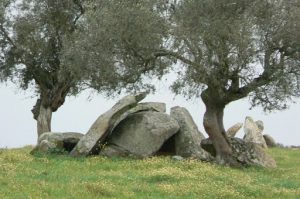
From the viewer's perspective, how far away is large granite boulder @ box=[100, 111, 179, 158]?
33647mm

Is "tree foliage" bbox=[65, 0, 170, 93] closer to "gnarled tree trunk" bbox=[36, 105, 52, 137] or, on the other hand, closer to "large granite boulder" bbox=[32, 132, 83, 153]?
"large granite boulder" bbox=[32, 132, 83, 153]

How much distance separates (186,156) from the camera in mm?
34125

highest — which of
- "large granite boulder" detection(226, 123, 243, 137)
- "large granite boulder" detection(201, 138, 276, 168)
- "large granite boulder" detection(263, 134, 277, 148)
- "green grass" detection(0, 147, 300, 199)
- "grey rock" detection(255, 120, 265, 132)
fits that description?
"grey rock" detection(255, 120, 265, 132)

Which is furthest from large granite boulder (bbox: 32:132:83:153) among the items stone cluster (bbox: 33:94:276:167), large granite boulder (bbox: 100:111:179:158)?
large granite boulder (bbox: 100:111:179:158)

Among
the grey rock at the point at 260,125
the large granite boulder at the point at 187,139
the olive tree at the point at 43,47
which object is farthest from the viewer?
the grey rock at the point at 260,125

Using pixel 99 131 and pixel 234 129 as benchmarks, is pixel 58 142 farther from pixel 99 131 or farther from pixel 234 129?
pixel 234 129

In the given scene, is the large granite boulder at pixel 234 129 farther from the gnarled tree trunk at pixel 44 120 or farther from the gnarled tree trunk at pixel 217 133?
the gnarled tree trunk at pixel 217 133

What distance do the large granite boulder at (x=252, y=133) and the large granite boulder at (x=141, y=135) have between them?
49.8 ft

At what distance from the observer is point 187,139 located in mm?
34688

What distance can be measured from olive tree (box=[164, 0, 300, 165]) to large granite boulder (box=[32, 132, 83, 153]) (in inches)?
305

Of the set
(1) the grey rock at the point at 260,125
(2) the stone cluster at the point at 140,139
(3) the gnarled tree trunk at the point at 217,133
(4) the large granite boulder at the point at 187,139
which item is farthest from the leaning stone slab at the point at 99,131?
(1) the grey rock at the point at 260,125

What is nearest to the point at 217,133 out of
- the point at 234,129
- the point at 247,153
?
the point at 247,153

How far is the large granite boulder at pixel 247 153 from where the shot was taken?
33844mm

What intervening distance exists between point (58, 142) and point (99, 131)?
3.54 metres
